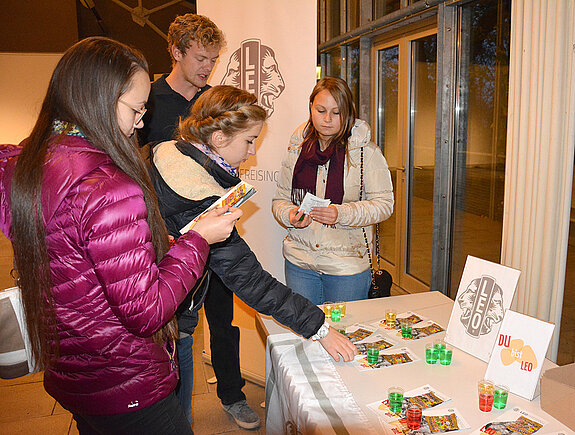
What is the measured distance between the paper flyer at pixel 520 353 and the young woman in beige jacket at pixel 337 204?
3.20 feet

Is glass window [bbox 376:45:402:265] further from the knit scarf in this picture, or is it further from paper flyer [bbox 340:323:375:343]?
paper flyer [bbox 340:323:375:343]

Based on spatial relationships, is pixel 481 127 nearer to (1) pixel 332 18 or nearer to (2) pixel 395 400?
(2) pixel 395 400

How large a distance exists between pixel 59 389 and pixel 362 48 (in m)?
4.68

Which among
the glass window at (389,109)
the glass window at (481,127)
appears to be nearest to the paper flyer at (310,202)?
the glass window at (481,127)

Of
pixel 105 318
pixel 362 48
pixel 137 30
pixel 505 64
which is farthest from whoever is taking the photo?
pixel 137 30

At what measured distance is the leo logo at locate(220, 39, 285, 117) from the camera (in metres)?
2.84

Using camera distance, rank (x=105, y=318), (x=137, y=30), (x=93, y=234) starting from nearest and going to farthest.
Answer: (x=93, y=234), (x=105, y=318), (x=137, y=30)

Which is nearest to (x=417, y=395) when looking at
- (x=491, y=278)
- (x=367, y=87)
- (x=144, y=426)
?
(x=491, y=278)

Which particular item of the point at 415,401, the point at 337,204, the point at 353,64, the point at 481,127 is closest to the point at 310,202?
the point at 337,204

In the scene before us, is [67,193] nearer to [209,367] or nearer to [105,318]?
[105,318]

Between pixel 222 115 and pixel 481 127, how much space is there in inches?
102

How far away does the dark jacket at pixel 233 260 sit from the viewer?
1.45 metres

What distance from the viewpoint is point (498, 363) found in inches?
55.1

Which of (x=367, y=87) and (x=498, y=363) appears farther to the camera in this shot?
(x=367, y=87)
